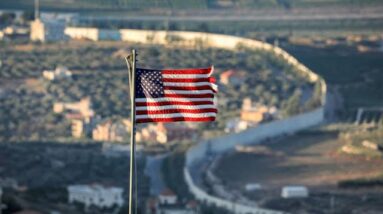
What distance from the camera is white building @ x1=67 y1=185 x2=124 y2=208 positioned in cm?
5162

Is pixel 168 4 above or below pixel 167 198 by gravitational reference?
above

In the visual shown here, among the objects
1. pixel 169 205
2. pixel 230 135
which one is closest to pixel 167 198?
pixel 169 205

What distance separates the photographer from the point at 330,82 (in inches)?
3140

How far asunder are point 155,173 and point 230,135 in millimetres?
7757

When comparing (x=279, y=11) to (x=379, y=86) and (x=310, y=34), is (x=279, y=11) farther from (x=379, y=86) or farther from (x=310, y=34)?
(x=379, y=86)

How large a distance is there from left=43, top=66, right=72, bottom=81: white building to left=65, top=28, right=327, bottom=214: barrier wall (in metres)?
9.23

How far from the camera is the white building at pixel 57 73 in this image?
255ft

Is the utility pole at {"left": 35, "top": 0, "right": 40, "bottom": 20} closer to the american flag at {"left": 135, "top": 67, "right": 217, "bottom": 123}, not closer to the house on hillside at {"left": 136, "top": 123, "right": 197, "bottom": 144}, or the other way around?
the house on hillside at {"left": 136, "top": 123, "right": 197, "bottom": 144}

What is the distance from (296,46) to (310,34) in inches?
294

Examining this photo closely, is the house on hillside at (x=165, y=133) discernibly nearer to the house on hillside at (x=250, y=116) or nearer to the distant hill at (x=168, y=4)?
the house on hillside at (x=250, y=116)

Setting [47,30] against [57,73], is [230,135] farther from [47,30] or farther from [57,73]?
[47,30]

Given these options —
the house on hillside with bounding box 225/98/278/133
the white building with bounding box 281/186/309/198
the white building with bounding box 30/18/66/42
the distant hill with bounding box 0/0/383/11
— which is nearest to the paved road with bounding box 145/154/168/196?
the white building with bounding box 281/186/309/198

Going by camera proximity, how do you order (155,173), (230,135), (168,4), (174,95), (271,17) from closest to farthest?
(174,95), (155,173), (230,135), (168,4), (271,17)

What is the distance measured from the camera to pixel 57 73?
78.0 meters
